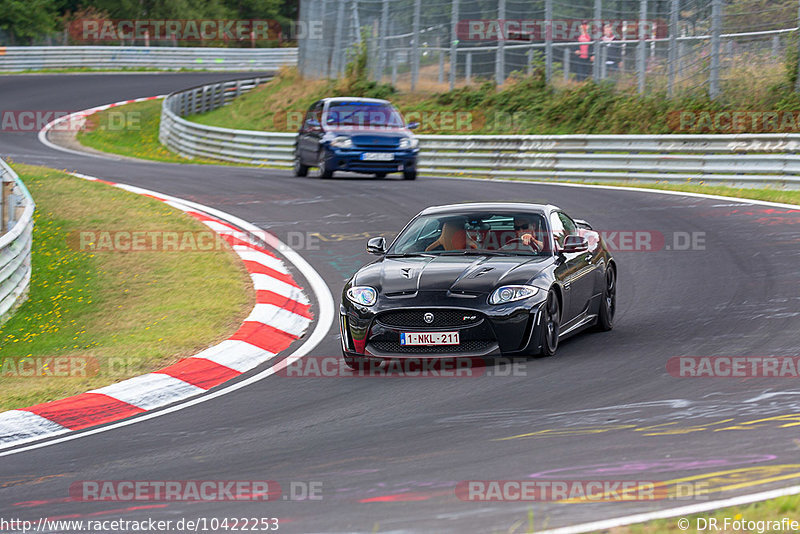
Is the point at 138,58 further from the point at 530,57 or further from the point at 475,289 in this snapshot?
the point at 475,289

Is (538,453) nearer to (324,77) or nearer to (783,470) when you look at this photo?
(783,470)

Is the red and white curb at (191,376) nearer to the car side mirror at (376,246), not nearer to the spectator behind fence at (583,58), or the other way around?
the car side mirror at (376,246)

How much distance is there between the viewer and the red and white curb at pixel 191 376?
8.27 meters

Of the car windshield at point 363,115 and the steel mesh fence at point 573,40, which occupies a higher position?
the steel mesh fence at point 573,40

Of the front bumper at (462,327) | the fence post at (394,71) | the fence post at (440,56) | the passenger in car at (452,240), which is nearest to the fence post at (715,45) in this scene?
the fence post at (440,56)

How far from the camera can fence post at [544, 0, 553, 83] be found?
28.4 meters

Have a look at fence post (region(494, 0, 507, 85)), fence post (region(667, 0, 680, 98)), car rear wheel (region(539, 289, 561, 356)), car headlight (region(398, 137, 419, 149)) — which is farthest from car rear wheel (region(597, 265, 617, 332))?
fence post (region(494, 0, 507, 85))

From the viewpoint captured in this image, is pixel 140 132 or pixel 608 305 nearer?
pixel 608 305

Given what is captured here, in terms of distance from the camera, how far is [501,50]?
30.0 meters

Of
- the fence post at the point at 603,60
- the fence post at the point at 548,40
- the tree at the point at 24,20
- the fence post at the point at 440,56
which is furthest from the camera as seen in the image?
the tree at the point at 24,20

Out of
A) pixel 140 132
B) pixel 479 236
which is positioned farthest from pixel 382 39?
pixel 479 236

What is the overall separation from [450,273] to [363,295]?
2.35 feet

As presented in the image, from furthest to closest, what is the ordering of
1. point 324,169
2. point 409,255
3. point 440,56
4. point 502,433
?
1. point 440,56
2. point 324,169
3. point 409,255
4. point 502,433

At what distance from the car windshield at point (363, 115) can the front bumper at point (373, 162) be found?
A: 84cm
